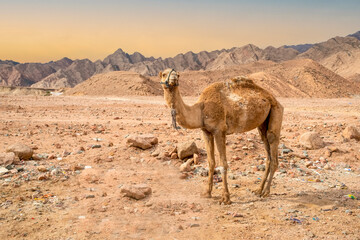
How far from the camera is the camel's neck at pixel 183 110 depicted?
5.49 metres

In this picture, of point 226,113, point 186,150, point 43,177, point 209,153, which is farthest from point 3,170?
point 226,113

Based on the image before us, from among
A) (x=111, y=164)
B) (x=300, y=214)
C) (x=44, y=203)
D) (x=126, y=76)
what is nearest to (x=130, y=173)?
(x=111, y=164)

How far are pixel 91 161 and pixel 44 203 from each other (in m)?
2.53

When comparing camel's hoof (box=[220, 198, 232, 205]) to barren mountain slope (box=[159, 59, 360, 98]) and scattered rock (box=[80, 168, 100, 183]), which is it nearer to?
scattered rock (box=[80, 168, 100, 183])

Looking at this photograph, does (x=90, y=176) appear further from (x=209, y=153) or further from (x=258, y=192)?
(x=258, y=192)

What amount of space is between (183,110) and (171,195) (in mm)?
2054

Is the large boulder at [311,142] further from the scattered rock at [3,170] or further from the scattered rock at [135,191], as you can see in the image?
the scattered rock at [3,170]

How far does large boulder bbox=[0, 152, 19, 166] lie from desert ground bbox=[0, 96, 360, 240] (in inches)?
5.6

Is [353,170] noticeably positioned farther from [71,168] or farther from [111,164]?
[71,168]

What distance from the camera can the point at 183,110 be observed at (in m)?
5.62

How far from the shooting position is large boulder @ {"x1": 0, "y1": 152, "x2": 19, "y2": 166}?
755 cm

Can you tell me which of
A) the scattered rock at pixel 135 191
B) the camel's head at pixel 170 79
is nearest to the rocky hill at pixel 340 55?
the scattered rock at pixel 135 191

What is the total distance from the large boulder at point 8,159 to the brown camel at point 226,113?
4755mm

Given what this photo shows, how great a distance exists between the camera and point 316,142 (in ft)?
31.6
